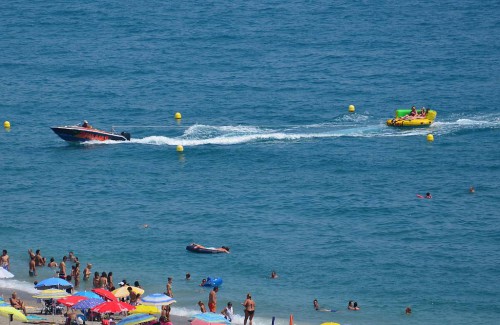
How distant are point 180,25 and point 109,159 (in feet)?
137

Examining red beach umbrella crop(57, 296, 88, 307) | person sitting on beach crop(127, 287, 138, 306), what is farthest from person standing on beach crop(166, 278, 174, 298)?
red beach umbrella crop(57, 296, 88, 307)

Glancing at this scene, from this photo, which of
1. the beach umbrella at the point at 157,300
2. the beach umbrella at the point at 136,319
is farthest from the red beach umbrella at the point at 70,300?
the beach umbrella at the point at 157,300

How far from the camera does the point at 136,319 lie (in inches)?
2012

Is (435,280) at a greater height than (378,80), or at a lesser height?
lesser

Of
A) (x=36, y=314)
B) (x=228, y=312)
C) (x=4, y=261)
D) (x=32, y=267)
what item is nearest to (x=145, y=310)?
(x=228, y=312)

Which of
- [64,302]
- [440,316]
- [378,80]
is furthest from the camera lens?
[378,80]

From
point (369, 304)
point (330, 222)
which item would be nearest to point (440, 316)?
point (369, 304)

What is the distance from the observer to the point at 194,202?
75.1m

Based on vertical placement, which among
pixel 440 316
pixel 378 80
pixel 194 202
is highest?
pixel 378 80

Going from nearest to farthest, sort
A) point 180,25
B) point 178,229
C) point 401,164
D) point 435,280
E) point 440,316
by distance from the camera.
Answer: point 440,316
point 435,280
point 178,229
point 401,164
point 180,25

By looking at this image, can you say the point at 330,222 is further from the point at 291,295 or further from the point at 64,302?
the point at 64,302

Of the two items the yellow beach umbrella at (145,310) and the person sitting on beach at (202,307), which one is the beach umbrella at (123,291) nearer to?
the person sitting on beach at (202,307)

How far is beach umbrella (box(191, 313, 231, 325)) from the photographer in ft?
170

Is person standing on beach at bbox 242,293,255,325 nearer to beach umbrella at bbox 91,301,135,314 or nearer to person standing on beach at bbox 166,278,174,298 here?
person standing on beach at bbox 166,278,174,298
